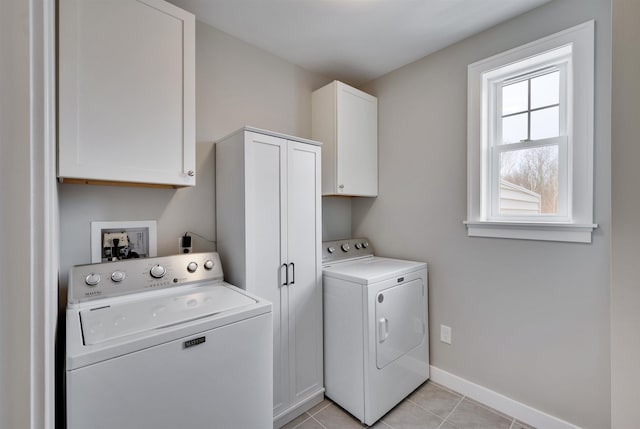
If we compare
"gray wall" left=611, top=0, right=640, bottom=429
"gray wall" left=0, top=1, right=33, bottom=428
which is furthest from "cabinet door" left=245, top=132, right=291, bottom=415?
"gray wall" left=611, top=0, right=640, bottom=429

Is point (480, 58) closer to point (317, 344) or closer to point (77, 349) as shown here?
point (317, 344)

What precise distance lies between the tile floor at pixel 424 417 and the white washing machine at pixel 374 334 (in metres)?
0.06

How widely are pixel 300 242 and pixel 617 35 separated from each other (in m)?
1.66

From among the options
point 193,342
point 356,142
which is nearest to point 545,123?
point 356,142

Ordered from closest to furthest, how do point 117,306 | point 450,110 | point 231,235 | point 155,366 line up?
1. point 155,366
2. point 117,306
3. point 231,235
4. point 450,110

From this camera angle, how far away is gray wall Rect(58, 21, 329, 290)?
4.98 feet

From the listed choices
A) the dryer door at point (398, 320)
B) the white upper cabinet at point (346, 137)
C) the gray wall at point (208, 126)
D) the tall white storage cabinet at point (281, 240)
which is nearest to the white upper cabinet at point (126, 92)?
the gray wall at point (208, 126)

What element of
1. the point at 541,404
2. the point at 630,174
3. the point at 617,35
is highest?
the point at 617,35

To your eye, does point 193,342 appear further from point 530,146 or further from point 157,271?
point 530,146

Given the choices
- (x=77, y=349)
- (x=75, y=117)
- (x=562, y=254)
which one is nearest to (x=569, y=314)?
(x=562, y=254)

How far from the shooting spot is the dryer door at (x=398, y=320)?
1870mm

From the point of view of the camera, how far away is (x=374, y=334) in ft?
5.99

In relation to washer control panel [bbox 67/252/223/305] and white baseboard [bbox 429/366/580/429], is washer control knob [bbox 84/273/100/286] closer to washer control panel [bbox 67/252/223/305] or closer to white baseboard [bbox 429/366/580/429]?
washer control panel [bbox 67/252/223/305]

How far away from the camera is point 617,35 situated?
75cm
